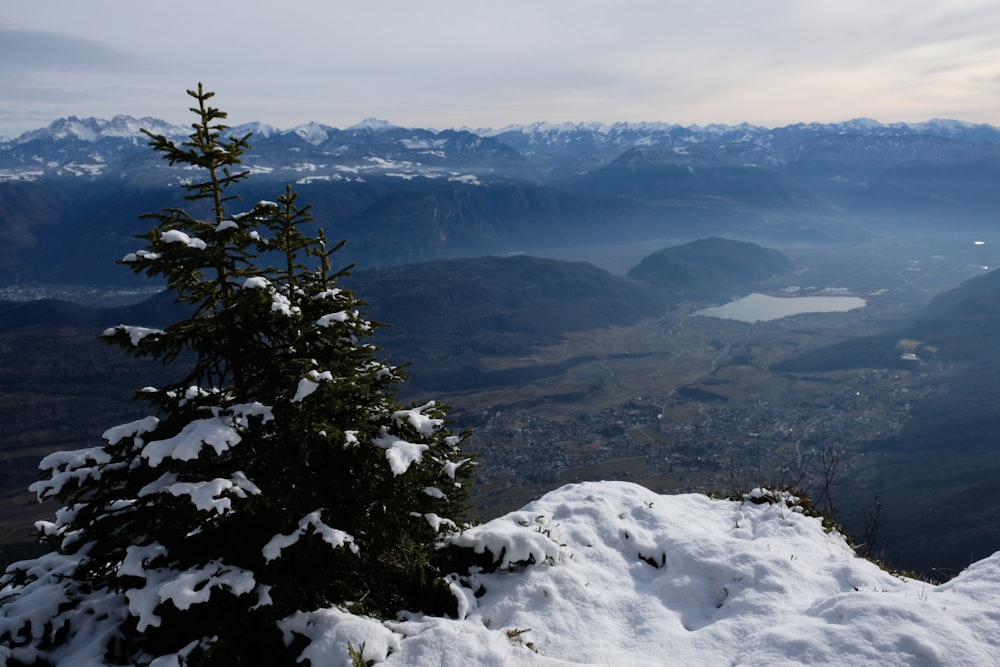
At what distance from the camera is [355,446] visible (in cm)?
926

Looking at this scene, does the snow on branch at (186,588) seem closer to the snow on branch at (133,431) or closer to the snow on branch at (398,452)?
the snow on branch at (133,431)

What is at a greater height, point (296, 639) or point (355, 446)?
point (355, 446)

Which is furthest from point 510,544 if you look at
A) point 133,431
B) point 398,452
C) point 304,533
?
point 133,431

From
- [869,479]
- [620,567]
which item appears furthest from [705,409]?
[620,567]

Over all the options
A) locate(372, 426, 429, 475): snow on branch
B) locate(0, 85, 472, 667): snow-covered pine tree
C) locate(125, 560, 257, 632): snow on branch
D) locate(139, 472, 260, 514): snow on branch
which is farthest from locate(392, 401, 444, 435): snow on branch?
locate(125, 560, 257, 632): snow on branch

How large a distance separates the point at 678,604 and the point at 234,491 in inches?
312

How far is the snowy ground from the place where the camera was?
808cm

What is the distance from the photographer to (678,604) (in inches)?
420

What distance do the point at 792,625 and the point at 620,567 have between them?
11.8ft

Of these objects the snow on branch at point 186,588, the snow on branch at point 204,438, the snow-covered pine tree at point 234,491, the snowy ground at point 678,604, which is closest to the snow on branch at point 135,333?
the snow-covered pine tree at point 234,491

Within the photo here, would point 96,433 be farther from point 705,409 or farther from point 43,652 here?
point 43,652

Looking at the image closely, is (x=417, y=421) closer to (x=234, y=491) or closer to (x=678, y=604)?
(x=234, y=491)

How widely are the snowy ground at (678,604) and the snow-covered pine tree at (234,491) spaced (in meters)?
0.97

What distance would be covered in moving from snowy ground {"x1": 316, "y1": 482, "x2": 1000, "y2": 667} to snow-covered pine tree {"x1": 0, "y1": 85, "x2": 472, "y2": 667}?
0.97m
